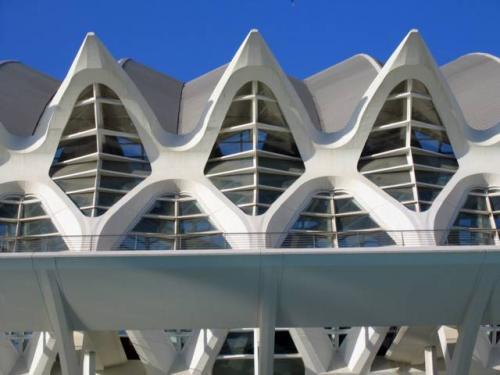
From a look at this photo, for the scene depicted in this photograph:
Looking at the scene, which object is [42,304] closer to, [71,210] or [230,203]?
[71,210]

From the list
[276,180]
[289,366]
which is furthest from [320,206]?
[289,366]

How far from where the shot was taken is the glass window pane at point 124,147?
21.5 m

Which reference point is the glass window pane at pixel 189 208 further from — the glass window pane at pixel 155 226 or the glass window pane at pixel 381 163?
the glass window pane at pixel 381 163

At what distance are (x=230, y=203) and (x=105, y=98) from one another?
559cm

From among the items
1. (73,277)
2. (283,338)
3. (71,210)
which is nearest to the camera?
(73,277)

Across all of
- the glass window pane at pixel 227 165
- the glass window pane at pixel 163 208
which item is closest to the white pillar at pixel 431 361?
the glass window pane at pixel 227 165

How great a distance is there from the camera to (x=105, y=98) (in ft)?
69.9

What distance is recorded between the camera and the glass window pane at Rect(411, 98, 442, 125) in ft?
71.1

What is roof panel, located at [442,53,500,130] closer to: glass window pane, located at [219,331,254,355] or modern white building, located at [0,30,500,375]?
modern white building, located at [0,30,500,375]

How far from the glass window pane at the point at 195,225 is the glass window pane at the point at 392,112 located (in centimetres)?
687

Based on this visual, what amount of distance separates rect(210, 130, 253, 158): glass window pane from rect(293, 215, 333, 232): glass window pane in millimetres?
3114

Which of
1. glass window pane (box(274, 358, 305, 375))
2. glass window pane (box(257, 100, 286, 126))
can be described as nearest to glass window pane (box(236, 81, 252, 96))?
glass window pane (box(257, 100, 286, 126))

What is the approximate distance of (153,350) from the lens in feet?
63.7

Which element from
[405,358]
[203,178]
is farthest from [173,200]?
[405,358]
